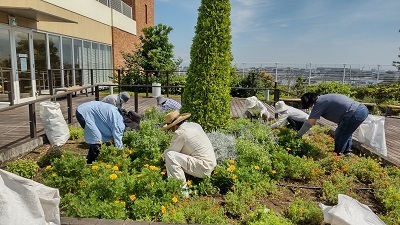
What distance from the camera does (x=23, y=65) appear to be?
10.2 meters

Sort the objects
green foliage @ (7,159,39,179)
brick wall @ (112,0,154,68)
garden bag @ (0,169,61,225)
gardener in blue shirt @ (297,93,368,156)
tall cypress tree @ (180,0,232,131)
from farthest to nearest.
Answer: brick wall @ (112,0,154,68) < tall cypress tree @ (180,0,232,131) < gardener in blue shirt @ (297,93,368,156) < green foliage @ (7,159,39,179) < garden bag @ (0,169,61,225)

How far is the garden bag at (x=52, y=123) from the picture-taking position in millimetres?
5320

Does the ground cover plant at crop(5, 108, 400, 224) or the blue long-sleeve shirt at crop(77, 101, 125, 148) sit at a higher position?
the blue long-sleeve shirt at crop(77, 101, 125, 148)

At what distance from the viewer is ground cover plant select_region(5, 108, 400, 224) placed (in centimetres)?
297

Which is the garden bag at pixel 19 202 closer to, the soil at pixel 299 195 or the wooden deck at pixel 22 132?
the soil at pixel 299 195

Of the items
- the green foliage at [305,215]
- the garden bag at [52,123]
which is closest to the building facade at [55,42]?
the garden bag at [52,123]

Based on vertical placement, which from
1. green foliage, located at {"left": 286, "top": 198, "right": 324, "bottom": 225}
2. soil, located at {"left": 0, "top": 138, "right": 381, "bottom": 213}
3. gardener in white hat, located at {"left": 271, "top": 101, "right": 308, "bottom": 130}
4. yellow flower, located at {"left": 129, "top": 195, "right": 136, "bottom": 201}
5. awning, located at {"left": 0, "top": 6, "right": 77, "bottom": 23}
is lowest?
soil, located at {"left": 0, "top": 138, "right": 381, "bottom": 213}

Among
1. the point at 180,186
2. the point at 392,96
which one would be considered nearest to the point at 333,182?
the point at 180,186

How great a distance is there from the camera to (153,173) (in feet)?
10.9

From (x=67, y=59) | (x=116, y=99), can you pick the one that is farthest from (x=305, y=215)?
(x=67, y=59)

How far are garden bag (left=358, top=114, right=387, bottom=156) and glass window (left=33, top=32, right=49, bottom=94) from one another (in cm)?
1066

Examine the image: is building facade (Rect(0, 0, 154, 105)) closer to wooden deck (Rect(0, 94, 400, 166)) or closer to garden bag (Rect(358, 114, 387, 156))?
wooden deck (Rect(0, 94, 400, 166))

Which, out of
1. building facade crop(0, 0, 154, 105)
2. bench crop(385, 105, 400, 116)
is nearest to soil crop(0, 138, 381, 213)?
building facade crop(0, 0, 154, 105)

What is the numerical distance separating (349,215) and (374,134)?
345 centimetres
